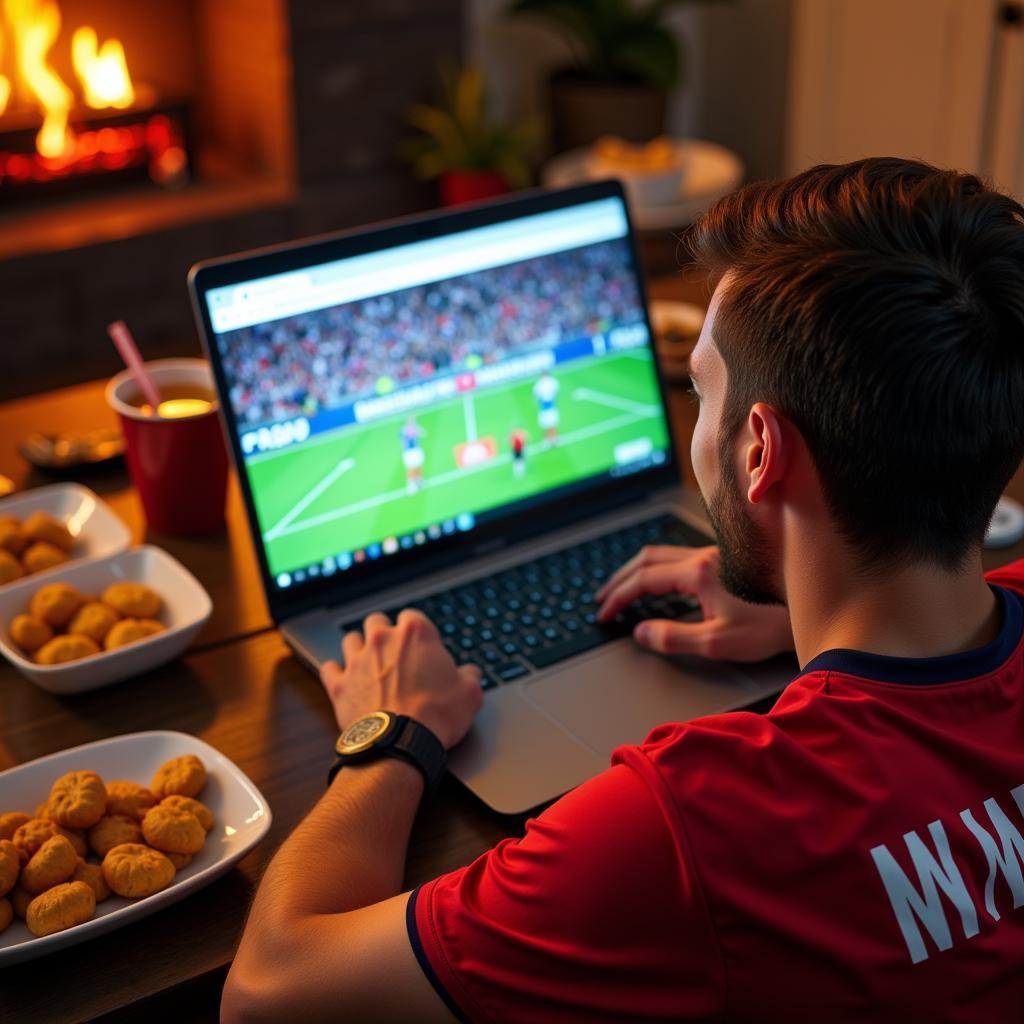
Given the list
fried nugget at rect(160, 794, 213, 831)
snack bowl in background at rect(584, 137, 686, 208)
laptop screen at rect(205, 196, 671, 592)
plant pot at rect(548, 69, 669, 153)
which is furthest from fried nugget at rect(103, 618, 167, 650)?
plant pot at rect(548, 69, 669, 153)

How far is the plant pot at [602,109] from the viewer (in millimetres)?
3393

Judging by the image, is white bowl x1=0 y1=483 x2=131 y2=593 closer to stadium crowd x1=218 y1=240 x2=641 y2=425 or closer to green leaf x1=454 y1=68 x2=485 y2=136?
stadium crowd x1=218 y1=240 x2=641 y2=425

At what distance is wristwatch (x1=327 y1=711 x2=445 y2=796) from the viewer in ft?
3.08

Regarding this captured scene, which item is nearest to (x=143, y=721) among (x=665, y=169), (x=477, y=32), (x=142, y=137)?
(x=665, y=169)

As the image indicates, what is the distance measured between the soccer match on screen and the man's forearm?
294 millimetres

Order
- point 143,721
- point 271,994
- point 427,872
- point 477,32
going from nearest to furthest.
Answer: point 271,994
point 427,872
point 143,721
point 477,32

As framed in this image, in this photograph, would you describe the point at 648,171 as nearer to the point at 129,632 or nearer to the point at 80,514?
the point at 80,514

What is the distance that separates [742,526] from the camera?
0.86m

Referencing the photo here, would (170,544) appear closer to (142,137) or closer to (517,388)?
→ (517,388)

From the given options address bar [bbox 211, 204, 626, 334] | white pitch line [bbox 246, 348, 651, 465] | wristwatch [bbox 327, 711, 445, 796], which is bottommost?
wristwatch [bbox 327, 711, 445, 796]

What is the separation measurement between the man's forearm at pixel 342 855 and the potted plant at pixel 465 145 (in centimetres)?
253

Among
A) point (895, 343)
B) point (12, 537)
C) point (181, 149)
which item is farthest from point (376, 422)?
point (181, 149)

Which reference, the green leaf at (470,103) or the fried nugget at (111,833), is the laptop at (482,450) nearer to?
the fried nugget at (111,833)

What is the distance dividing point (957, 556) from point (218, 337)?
0.64 metres
